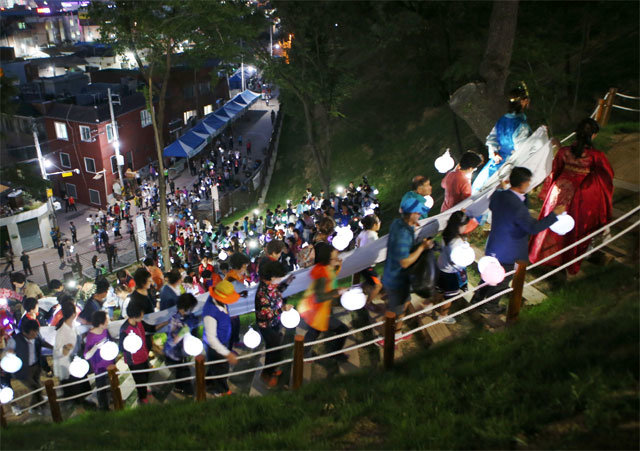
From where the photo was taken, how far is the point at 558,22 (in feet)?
45.1

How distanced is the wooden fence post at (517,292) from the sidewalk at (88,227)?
61.0 ft

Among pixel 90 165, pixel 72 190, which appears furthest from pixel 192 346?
pixel 72 190

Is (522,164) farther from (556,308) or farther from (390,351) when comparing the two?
(390,351)

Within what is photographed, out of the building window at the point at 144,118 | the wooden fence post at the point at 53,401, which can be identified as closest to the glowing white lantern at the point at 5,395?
the wooden fence post at the point at 53,401

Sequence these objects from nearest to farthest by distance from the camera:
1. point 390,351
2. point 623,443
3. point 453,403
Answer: point 623,443
point 453,403
point 390,351

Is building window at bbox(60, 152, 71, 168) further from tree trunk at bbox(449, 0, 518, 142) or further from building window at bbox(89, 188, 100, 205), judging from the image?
tree trunk at bbox(449, 0, 518, 142)

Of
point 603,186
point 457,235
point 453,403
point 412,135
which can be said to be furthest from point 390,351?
point 412,135

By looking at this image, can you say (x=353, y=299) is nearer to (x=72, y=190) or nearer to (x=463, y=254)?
(x=463, y=254)

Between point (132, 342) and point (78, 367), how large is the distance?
784mm

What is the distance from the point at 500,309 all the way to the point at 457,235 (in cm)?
116

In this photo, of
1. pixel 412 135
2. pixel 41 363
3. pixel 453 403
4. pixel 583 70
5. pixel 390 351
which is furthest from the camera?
pixel 412 135

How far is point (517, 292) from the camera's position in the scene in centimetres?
476

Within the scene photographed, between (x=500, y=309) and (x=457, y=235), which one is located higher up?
(x=457, y=235)

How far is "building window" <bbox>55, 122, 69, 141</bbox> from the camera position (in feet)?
99.9
